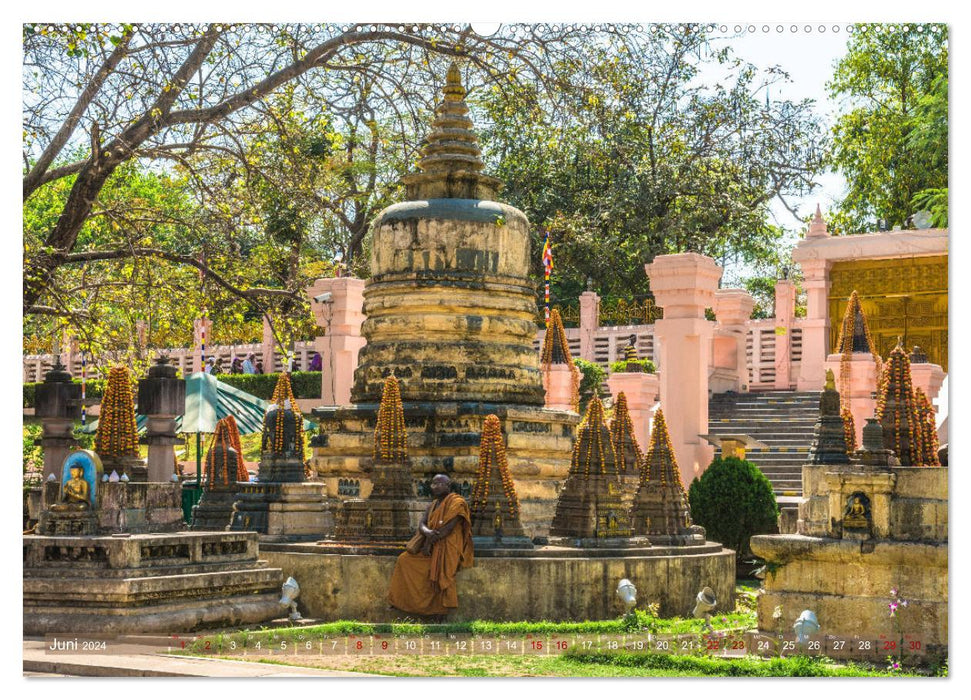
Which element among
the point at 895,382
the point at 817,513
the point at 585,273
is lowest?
the point at 817,513

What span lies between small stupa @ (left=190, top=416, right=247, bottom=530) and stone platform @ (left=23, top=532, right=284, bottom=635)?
3.02 meters

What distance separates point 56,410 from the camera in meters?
18.8

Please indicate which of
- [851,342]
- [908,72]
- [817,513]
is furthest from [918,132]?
[817,513]

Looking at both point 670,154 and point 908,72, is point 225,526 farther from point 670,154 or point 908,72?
point 670,154

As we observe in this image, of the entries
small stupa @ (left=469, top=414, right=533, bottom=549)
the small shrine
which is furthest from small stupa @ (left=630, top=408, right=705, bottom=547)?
the small shrine

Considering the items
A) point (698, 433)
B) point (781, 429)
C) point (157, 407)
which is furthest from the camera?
point (781, 429)

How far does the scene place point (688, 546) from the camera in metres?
14.4

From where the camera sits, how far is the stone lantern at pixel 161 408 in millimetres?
18781

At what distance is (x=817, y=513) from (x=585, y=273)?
Result: 64.7ft

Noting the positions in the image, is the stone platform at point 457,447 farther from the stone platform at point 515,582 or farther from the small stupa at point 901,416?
the small stupa at point 901,416

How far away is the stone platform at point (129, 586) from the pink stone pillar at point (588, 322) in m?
18.5

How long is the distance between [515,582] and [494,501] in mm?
801

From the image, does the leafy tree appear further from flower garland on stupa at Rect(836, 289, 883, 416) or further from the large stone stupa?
the large stone stupa

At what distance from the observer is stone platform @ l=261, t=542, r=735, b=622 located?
1270 centimetres
